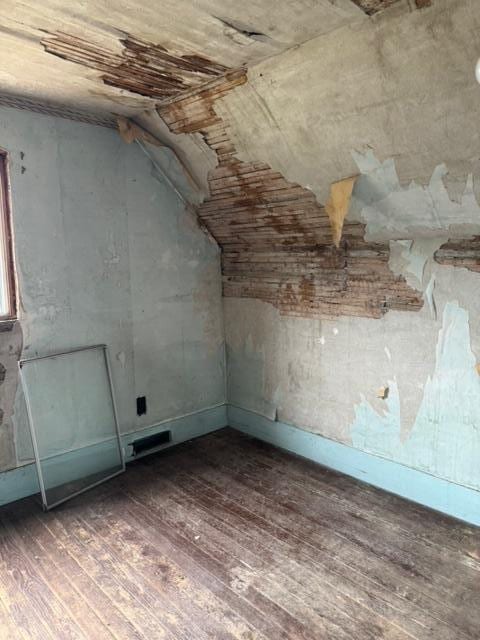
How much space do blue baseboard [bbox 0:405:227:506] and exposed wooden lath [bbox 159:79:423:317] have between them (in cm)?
99

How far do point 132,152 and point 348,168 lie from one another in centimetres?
143

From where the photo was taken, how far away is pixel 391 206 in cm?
225

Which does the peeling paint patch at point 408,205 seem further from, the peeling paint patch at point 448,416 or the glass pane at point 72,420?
the glass pane at point 72,420

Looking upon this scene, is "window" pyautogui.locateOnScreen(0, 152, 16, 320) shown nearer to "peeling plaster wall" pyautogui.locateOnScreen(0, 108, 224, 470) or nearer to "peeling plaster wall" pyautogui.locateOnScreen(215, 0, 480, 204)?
"peeling plaster wall" pyautogui.locateOnScreen(0, 108, 224, 470)

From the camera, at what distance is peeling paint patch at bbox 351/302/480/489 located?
231cm

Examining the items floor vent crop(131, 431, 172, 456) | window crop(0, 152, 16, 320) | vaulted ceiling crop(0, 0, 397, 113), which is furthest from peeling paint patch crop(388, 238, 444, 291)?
window crop(0, 152, 16, 320)

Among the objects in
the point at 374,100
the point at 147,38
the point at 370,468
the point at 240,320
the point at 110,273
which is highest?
the point at 147,38

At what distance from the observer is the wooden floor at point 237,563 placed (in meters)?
1.76

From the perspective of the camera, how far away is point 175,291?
127 inches

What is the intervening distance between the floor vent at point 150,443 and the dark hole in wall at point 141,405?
176 mm

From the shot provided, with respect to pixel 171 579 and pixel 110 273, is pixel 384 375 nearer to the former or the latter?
pixel 171 579

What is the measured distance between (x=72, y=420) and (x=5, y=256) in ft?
3.32

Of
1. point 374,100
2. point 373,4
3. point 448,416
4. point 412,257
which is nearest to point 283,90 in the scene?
point 374,100

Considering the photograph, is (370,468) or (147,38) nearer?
(147,38)
